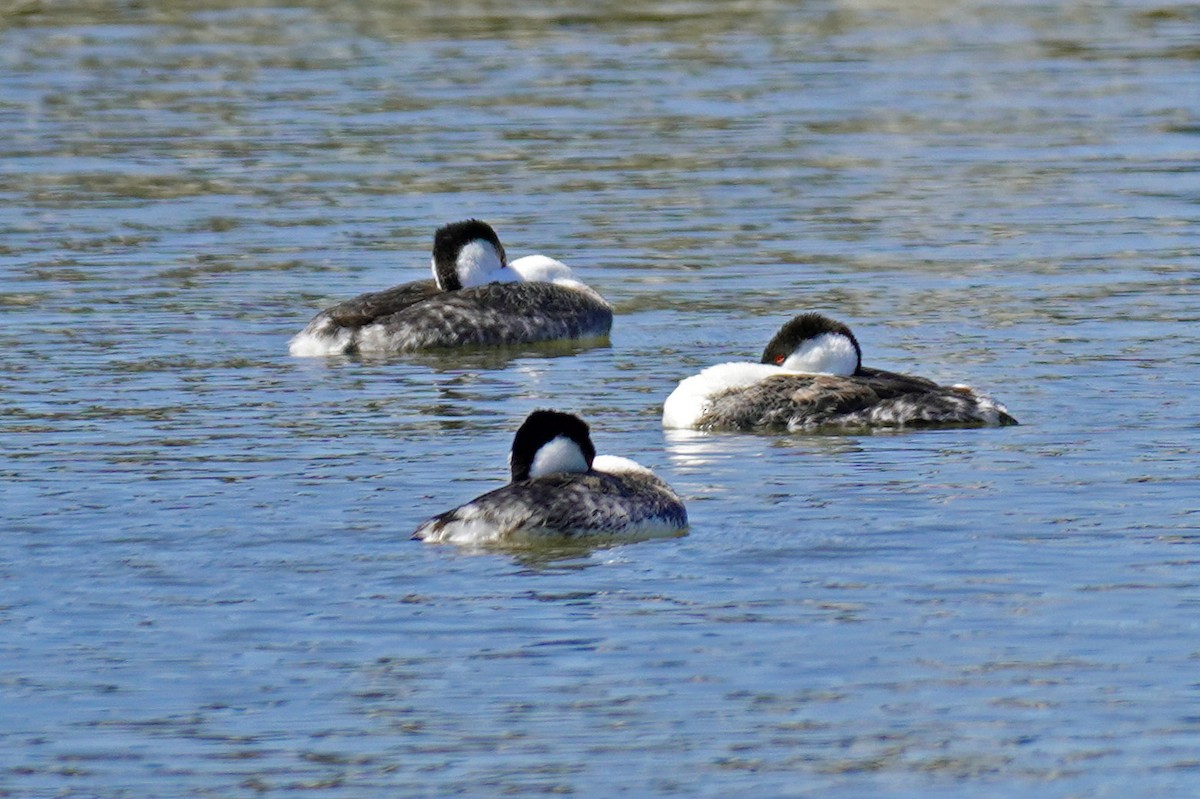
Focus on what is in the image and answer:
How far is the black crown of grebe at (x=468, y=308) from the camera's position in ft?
59.6

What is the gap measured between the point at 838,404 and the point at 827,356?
1.88ft

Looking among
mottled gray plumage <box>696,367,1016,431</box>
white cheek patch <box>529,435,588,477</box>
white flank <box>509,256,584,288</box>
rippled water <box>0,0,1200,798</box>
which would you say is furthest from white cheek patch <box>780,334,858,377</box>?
white flank <box>509,256,584,288</box>

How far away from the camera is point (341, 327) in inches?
705

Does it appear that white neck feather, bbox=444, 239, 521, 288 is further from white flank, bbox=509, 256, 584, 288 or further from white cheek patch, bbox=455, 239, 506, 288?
white flank, bbox=509, 256, 584, 288

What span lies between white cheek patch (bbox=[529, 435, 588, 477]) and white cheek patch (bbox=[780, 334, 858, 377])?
3631 millimetres

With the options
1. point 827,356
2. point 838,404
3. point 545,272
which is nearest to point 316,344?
point 545,272

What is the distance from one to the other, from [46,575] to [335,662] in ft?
5.92

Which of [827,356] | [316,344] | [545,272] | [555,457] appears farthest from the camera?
[545,272]

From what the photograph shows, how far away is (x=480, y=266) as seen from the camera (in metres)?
19.4

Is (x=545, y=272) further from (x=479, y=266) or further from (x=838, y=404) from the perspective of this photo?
(x=838, y=404)

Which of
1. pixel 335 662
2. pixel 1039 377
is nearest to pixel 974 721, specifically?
pixel 335 662

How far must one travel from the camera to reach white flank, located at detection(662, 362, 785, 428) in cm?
1501

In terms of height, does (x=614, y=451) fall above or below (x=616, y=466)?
below

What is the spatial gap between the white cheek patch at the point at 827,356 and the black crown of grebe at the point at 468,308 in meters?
3.49
